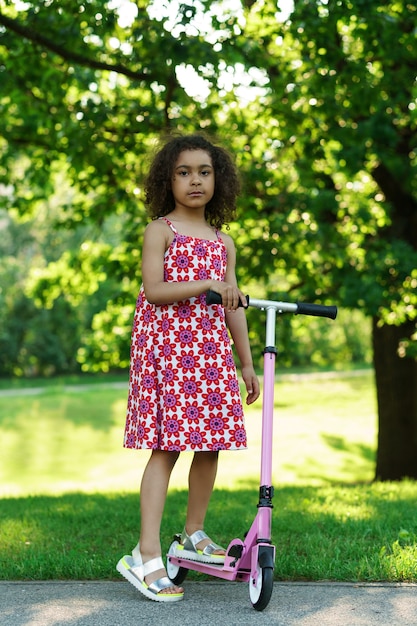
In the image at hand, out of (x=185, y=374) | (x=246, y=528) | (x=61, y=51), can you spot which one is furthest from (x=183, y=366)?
(x=61, y=51)

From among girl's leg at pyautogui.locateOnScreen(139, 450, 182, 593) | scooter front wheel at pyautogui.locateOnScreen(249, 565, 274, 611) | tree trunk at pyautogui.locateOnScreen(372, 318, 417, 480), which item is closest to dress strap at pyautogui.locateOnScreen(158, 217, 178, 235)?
girl's leg at pyautogui.locateOnScreen(139, 450, 182, 593)

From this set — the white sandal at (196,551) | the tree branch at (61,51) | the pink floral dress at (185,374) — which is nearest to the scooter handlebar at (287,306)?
the pink floral dress at (185,374)

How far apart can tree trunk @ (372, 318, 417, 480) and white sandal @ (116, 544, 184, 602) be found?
765 centimetres

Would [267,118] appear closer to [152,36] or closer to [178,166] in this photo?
[152,36]

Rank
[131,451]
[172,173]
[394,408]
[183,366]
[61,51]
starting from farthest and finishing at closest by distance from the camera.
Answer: [131,451]
[394,408]
[61,51]
[172,173]
[183,366]

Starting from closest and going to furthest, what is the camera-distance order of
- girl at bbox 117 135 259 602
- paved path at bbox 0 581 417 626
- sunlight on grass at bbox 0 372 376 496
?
paved path at bbox 0 581 417 626 → girl at bbox 117 135 259 602 → sunlight on grass at bbox 0 372 376 496

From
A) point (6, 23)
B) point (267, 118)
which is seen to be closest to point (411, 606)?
point (6, 23)

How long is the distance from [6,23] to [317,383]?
73.7 feet

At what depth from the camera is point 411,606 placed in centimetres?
303

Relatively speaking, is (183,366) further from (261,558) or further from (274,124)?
(274,124)

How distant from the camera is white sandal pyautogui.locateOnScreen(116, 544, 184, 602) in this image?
10.5ft

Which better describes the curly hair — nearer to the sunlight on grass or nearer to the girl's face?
the girl's face

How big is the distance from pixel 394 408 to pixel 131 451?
9.29 meters

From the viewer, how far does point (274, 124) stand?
9.56m
